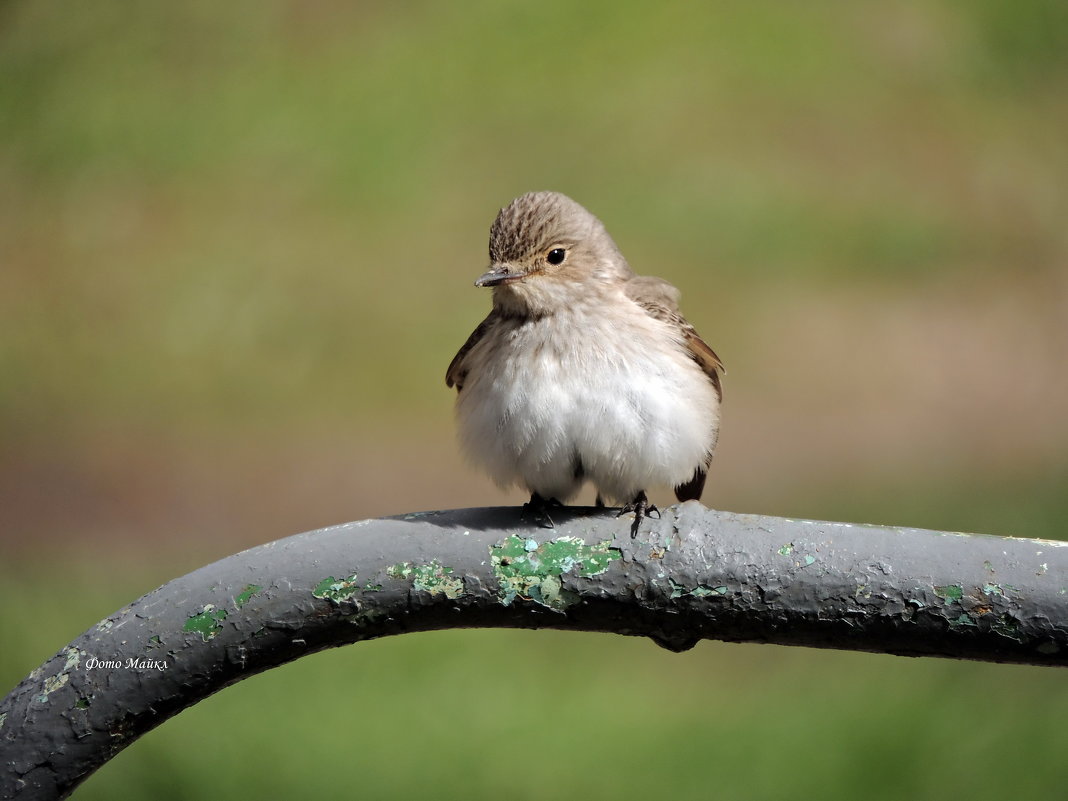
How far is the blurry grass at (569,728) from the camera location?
11.4ft

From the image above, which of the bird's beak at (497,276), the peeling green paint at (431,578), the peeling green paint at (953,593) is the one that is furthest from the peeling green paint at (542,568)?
the bird's beak at (497,276)

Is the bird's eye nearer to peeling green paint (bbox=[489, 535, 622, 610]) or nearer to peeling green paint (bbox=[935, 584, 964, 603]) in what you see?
peeling green paint (bbox=[489, 535, 622, 610])

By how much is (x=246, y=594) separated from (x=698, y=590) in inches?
23.4

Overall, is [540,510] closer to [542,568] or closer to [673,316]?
[542,568]

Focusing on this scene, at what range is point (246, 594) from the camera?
1.56 m

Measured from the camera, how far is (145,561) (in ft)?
16.0

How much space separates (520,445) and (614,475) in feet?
0.71

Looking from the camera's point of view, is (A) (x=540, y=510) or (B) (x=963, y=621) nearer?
(B) (x=963, y=621)

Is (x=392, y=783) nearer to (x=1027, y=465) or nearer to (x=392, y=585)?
(x=392, y=585)

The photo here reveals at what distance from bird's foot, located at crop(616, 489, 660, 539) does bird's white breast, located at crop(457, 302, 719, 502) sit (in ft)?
0.08

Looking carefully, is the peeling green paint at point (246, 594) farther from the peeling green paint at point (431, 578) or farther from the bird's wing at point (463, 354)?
the bird's wing at point (463, 354)

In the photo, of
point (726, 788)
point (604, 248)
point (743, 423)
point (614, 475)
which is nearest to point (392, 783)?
point (726, 788)

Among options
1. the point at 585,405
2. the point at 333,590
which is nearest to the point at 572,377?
the point at 585,405

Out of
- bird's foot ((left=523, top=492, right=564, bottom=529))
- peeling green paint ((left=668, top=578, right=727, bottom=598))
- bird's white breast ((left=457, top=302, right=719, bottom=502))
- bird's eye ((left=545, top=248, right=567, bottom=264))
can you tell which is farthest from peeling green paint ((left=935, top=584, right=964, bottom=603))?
bird's eye ((left=545, top=248, right=567, bottom=264))
